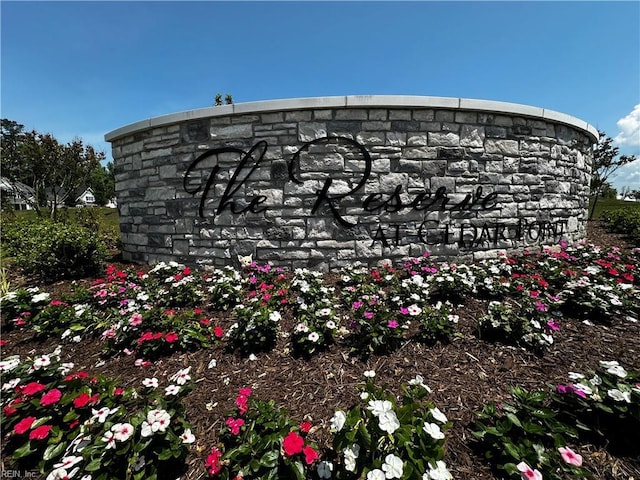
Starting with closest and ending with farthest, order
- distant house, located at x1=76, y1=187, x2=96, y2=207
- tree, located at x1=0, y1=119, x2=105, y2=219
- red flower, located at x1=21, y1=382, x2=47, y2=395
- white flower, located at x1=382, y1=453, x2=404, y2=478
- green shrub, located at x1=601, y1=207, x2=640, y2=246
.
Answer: white flower, located at x1=382, y1=453, x2=404, y2=478 < red flower, located at x1=21, y1=382, x2=47, y2=395 < green shrub, located at x1=601, y1=207, x2=640, y2=246 < tree, located at x1=0, y1=119, x2=105, y2=219 < distant house, located at x1=76, y1=187, x2=96, y2=207

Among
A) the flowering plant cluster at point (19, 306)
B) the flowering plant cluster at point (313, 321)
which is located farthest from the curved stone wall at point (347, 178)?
the flowering plant cluster at point (19, 306)

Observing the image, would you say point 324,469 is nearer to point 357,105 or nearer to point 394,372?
Result: point 394,372

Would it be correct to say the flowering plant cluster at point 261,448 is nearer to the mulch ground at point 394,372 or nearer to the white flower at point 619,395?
the mulch ground at point 394,372

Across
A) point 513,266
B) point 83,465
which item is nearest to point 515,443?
point 83,465

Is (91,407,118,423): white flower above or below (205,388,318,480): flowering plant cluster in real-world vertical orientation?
above

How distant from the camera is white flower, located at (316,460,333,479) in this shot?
1.47m

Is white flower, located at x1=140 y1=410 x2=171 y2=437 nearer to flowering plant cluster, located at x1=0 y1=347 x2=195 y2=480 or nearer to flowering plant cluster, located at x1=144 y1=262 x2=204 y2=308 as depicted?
flowering plant cluster, located at x1=0 y1=347 x2=195 y2=480

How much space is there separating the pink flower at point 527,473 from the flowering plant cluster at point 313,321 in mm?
1572

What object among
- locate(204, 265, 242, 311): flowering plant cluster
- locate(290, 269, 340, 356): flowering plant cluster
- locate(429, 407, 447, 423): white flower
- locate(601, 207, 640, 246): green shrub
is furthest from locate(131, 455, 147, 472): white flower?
locate(601, 207, 640, 246): green shrub

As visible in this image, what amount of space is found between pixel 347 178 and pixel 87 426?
13.2 feet

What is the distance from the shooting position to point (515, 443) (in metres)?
1.62

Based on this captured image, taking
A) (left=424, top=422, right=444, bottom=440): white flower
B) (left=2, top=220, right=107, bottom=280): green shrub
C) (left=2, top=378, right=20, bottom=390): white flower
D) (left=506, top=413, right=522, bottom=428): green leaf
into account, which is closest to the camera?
(left=424, top=422, right=444, bottom=440): white flower

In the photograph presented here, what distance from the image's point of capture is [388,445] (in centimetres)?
149

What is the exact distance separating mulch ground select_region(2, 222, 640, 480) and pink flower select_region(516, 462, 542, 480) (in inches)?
10.4
